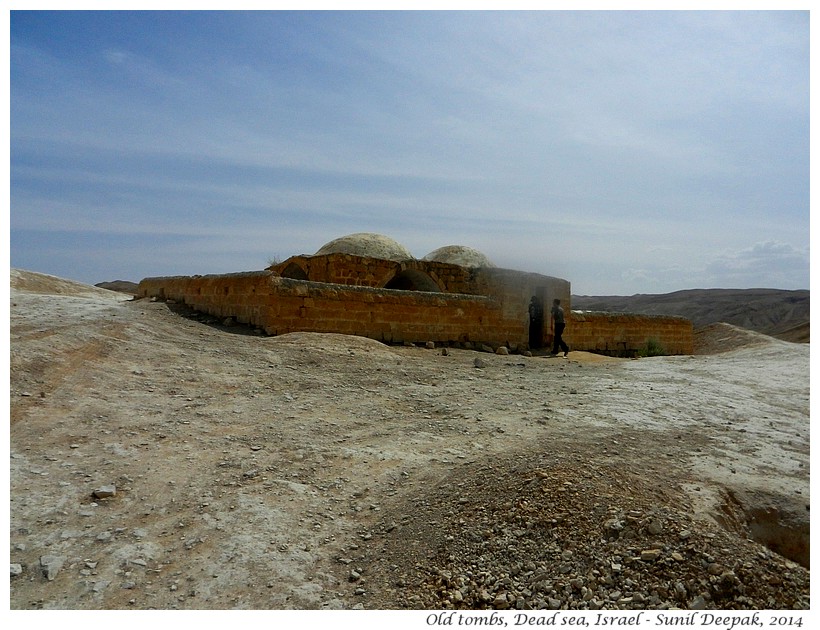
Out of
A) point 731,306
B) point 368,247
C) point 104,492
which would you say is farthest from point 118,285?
point 731,306

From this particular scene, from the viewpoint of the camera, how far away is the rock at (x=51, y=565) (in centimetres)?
297

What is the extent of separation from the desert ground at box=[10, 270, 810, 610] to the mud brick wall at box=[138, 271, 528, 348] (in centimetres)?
193

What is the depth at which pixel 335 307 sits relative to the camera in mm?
9742

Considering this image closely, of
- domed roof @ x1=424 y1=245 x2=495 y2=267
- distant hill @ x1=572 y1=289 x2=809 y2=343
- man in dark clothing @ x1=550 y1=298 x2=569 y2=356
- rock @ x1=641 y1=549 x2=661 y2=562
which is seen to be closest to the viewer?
rock @ x1=641 y1=549 x2=661 y2=562

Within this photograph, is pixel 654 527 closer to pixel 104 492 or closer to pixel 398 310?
pixel 104 492

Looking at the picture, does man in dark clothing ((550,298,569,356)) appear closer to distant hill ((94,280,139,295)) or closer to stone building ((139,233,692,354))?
stone building ((139,233,692,354))

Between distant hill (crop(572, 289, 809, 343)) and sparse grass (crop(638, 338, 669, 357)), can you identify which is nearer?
sparse grass (crop(638, 338, 669, 357))

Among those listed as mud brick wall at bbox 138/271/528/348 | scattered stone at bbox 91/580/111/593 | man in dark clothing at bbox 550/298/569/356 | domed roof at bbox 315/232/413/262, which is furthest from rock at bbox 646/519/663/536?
domed roof at bbox 315/232/413/262

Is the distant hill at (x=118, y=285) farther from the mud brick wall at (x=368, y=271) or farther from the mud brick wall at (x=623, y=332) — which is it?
the mud brick wall at (x=623, y=332)

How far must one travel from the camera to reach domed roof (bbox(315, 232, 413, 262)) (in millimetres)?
17000

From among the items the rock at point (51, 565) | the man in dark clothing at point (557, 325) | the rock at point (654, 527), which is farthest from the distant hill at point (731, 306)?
the rock at point (51, 565)

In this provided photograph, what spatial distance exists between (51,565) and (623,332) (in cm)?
1415

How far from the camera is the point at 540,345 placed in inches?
547
